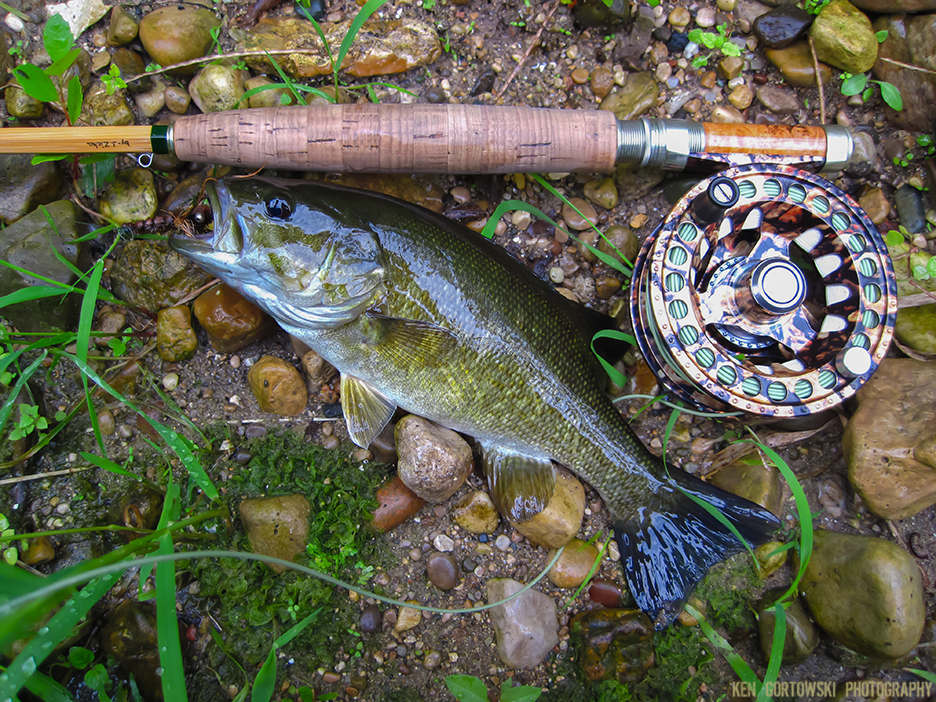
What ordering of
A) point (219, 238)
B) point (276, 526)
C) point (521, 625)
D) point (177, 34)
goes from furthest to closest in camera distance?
point (177, 34) → point (521, 625) → point (276, 526) → point (219, 238)

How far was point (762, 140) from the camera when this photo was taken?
2527 mm

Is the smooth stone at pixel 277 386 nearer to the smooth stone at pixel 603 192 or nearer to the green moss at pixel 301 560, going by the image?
the green moss at pixel 301 560

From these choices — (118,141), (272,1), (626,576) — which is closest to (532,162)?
(272,1)

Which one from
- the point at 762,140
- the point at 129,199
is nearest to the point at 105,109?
the point at 129,199

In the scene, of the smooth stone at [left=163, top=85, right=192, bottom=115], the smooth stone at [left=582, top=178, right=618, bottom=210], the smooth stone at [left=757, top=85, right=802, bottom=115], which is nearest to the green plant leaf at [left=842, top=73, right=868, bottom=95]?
the smooth stone at [left=757, top=85, right=802, bottom=115]

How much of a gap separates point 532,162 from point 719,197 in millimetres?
827

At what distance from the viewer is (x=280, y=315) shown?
7.86 feet

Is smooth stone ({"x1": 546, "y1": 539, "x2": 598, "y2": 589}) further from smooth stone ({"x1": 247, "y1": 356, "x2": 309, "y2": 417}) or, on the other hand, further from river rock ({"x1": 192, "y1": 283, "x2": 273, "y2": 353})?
river rock ({"x1": 192, "y1": 283, "x2": 273, "y2": 353})

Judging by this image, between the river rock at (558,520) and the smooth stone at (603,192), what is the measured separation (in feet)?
4.69

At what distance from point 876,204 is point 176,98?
365cm

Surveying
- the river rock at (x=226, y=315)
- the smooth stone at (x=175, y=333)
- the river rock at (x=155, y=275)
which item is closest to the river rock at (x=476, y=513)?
the river rock at (x=226, y=315)

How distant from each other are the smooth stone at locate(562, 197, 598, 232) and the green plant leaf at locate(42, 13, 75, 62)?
2.36 meters

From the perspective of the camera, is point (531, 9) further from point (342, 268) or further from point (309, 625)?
point (309, 625)

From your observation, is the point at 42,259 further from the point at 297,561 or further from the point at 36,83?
the point at 297,561
